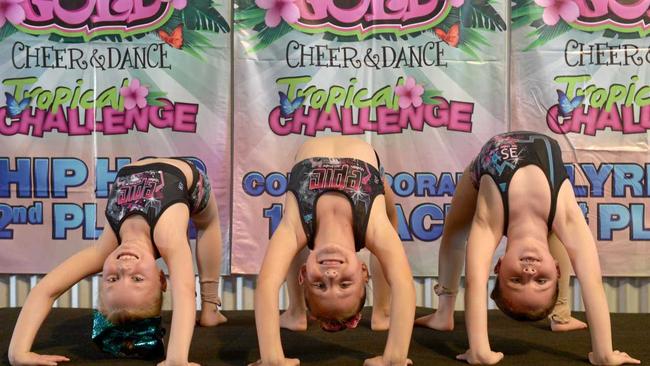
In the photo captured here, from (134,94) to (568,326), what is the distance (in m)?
3.49

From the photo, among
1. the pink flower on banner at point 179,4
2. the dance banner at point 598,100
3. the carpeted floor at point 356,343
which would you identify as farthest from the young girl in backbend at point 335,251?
the pink flower on banner at point 179,4

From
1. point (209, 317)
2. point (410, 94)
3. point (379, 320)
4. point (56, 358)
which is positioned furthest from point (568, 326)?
point (56, 358)

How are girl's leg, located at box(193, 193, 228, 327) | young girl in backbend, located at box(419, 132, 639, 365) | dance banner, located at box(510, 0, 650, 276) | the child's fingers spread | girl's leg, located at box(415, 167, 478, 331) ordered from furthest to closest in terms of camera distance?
dance banner, located at box(510, 0, 650, 276) → girl's leg, located at box(193, 193, 228, 327) → girl's leg, located at box(415, 167, 478, 331) → the child's fingers spread → young girl in backbend, located at box(419, 132, 639, 365)

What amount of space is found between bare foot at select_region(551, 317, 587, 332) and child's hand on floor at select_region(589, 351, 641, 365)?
3.09ft

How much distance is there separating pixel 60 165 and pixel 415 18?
286 cm

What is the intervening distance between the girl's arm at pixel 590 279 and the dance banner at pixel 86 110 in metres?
2.95

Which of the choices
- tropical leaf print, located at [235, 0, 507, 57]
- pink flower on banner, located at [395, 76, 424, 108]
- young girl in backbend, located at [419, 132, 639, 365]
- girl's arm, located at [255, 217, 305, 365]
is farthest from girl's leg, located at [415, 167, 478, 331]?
tropical leaf print, located at [235, 0, 507, 57]

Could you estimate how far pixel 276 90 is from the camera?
5840mm

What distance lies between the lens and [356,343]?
3918 mm

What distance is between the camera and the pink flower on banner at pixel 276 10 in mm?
5805

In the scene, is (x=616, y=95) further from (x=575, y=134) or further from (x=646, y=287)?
(x=646, y=287)

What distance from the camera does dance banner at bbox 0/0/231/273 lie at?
586cm

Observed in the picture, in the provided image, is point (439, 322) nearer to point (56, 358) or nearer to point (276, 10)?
point (56, 358)

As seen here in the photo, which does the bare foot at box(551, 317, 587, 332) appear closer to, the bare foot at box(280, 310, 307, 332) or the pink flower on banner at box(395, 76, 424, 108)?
the bare foot at box(280, 310, 307, 332)
